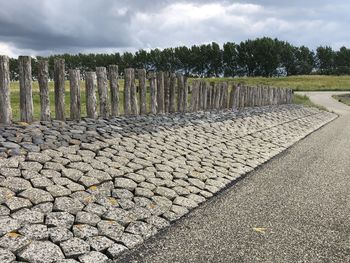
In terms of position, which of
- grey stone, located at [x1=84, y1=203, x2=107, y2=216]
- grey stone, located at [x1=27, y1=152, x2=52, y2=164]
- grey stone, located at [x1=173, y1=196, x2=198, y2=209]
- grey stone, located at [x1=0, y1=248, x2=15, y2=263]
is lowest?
grey stone, located at [x1=173, y1=196, x2=198, y2=209]

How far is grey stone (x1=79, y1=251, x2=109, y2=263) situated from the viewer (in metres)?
4.41

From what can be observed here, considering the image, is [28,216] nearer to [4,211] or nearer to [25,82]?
[4,211]

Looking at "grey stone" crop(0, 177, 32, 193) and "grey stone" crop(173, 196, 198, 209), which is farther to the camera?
"grey stone" crop(173, 196, 198, 209)

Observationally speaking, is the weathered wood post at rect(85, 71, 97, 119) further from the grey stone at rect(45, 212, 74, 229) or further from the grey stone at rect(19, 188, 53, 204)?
the grey stone at rect(45, 212, 74, 229)

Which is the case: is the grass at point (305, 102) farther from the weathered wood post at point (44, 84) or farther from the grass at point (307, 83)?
the weathered wood post at point (44, 84)

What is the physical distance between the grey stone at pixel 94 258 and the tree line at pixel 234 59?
314ft

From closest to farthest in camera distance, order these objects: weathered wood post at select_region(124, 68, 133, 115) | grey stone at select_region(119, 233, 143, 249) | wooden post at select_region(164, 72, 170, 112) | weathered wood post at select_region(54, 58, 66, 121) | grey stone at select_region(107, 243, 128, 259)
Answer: grey stone at select_region(107, 243, 128, 259) < grey stone at select_region(119, 233, 143, 249) < weathered wood post at select_region(54, 58, 66, 121) < weathered wood post at select_region(124, 68, 133, 115) < wooden post at select_region(164, 72, 170, 112)

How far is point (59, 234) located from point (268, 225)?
8.65 feet

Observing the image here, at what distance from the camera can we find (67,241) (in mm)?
4703

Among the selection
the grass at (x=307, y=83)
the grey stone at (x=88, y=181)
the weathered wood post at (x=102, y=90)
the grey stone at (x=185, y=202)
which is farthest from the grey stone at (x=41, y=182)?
the grass at (x=307, y=83)

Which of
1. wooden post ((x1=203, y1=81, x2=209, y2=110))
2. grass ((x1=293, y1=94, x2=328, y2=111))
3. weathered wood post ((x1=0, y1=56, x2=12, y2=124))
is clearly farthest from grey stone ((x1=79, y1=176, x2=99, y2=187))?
grass ((x1=293, y1=94, x2=328, y2=111))

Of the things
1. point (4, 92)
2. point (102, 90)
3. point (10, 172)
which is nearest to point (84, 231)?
point (10, 172)

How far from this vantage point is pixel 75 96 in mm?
9562

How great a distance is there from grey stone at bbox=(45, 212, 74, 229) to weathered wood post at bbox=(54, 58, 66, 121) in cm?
425
